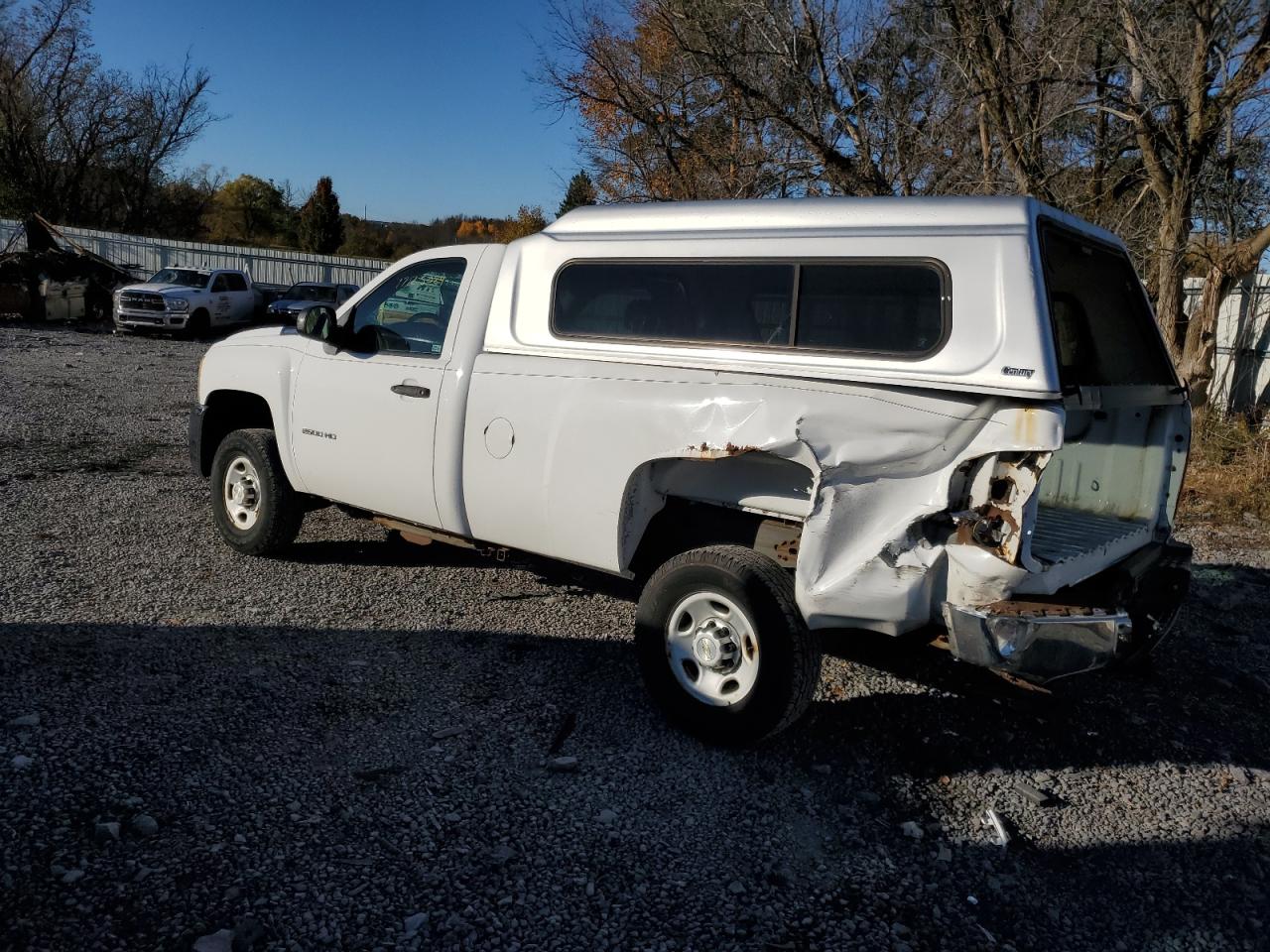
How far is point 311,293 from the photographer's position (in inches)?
999

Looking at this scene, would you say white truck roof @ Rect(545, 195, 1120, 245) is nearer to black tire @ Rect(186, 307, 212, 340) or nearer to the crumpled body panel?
the crumpled body panel

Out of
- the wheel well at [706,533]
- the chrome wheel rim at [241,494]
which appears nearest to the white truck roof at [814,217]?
the wheel well at [706,533]

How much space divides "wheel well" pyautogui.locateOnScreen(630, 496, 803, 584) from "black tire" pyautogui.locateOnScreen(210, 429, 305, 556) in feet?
8.34

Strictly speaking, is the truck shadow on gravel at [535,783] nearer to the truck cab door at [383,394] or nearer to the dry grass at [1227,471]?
the truck cab door at [383,394]

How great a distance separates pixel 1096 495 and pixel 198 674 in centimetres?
440

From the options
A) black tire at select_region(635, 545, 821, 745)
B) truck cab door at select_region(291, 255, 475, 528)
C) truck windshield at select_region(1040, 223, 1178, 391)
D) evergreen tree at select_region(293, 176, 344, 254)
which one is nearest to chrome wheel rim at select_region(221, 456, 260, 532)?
truck cab door at select_region(291, 255, 475, 528)

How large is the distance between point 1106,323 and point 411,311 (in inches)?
140

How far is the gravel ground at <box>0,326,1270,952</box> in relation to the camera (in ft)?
9.42

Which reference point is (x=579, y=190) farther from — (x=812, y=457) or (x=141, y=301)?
(x=812, y=457)

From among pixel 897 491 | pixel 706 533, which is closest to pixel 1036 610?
pixel 897 491

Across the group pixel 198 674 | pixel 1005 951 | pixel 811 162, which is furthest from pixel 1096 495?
pixel 811 162

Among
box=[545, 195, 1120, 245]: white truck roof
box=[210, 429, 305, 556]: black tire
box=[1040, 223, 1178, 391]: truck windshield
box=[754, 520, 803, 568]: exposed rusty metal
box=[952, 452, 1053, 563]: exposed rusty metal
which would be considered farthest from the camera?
box=[210, 429, 305, 556]: black tire

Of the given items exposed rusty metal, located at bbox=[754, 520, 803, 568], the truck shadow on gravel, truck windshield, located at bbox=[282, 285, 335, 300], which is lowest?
the truck shadow on gravel

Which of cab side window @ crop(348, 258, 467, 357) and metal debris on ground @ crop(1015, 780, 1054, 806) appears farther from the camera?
cab side window @ crop(348, 258, 467, 357)
